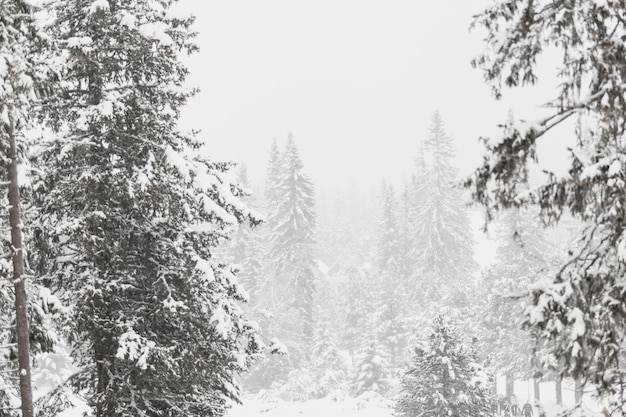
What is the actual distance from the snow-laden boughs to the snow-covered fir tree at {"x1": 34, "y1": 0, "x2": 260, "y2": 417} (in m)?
5.51

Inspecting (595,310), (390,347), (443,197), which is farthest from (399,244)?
(595,310)

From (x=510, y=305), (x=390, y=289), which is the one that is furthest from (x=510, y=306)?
(x=390, y=289)

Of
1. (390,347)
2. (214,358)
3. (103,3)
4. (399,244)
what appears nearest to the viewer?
(103,3)

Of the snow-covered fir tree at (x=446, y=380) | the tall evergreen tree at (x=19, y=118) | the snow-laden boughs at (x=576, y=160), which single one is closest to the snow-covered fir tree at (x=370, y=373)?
the snow-covered fir tree at (x=446, y=380)

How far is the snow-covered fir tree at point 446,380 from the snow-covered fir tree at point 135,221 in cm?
711

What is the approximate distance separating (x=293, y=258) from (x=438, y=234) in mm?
12975

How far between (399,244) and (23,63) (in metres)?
52.4

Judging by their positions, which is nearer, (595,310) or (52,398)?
(595,310)

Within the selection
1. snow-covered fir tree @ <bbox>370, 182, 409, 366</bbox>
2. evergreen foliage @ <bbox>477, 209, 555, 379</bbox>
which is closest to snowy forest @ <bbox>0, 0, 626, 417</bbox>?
evergreen foliage @ <bbox>477, 209, 555, 379</bbox>

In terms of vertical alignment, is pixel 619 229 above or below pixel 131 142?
below

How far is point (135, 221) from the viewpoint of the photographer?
1077cm

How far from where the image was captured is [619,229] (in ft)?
19.1

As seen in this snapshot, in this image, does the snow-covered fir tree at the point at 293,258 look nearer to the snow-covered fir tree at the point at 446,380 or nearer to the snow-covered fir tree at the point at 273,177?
the snow-covered fir tree at the point at 273,177

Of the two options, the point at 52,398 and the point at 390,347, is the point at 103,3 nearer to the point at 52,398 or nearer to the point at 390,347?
the point at 52,398
